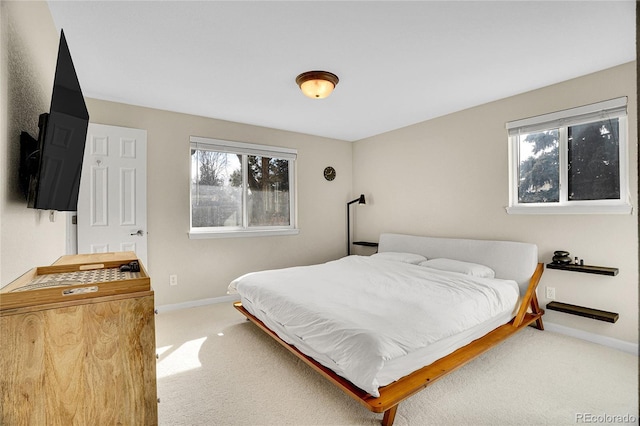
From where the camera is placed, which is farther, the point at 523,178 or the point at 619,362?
the point at 523,178

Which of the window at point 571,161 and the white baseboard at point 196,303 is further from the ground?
the window at point 571,161

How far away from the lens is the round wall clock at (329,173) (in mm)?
4938

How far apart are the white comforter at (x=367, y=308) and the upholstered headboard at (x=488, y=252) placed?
10.0 inches

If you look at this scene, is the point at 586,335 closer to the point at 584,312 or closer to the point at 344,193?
the point at 584,312

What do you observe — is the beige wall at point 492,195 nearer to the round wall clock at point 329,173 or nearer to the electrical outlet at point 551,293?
the electrical outlet at point 551,293

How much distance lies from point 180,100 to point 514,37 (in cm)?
312

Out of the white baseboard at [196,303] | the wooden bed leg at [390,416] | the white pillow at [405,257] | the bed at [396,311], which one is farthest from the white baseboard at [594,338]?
the white baseboard at [196,303]

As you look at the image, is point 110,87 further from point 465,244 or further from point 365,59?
point 465,244

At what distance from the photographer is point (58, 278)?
1.29m

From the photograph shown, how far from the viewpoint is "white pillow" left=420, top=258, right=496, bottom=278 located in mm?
2996

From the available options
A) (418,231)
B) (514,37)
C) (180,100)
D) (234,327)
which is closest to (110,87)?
(180,100)

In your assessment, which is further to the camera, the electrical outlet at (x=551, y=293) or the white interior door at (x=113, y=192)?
the white interior door at (x=113, y=192)

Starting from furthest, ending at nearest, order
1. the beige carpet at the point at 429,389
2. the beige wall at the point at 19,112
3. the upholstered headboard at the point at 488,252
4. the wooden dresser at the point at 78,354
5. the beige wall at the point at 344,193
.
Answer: the upholstered headboard at the point at 488,252
the beige carpet at the point at 429,389
the beige wall at the point at 344,193
the beige wall at the point at 19,112
the wooden dresser at the point at 78,354

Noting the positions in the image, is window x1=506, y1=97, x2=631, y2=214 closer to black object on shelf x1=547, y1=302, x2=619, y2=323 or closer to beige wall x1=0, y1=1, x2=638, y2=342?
beige wall x1=0, y1=1, x2=638, y2=342
